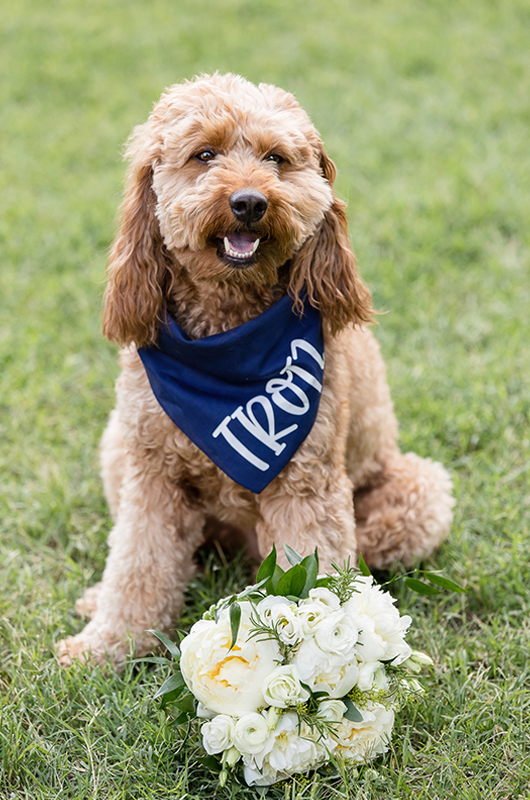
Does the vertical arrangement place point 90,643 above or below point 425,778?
below

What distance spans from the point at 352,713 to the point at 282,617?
349 millimetres

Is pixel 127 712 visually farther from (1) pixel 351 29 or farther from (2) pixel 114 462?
(1) pixel 351 29

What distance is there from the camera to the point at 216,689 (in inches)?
91.4

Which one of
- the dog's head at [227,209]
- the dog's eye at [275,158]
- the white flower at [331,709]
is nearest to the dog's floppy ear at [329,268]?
the dog's head at [227,209]

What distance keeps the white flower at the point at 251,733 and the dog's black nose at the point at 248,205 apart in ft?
4.89

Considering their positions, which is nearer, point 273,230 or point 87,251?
point 273,230

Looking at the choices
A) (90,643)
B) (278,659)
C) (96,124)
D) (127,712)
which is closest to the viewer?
(278,659)

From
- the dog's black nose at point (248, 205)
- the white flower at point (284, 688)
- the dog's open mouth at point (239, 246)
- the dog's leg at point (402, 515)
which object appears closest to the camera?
the white flower at point (284, 688)

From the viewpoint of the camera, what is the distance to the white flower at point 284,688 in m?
2.26

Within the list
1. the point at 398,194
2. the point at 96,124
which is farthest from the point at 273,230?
the point at 96,124

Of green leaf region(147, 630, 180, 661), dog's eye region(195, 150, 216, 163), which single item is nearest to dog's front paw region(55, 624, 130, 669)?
green leaf region(147, 630, 180, 661)

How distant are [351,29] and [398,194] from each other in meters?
4.21

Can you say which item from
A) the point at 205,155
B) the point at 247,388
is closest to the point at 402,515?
the point at 247,388

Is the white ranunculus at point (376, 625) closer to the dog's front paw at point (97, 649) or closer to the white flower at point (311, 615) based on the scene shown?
the white flower at point (311, 615)
